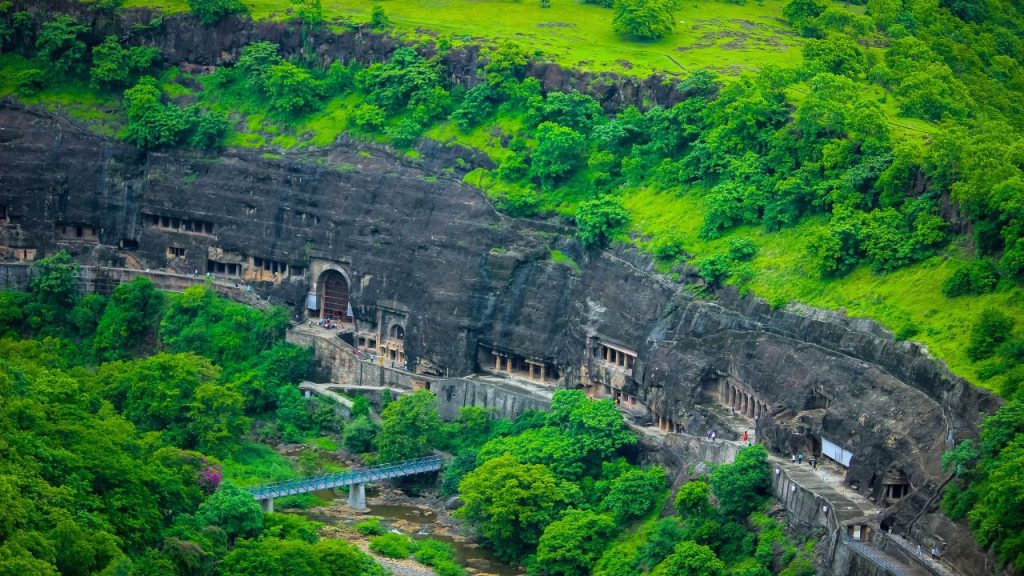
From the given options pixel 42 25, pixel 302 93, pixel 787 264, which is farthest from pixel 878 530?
pixel 42 25

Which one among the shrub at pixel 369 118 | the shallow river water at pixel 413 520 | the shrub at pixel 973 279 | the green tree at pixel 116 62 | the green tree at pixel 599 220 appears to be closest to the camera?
the shrub at pixel 973 279

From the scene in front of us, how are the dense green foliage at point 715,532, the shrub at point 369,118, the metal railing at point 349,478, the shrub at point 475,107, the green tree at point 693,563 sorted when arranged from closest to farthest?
1. the green tree at point 693,563
2. the dense green foliage at point 715,532
3. the metal railing at point 349,478
4. the shrub at point 475,107
5. the shrub at point 369,118

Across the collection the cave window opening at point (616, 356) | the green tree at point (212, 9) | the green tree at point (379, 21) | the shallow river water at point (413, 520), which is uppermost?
the green tree at point (379, 21)

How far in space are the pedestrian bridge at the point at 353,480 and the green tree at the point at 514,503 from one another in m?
5.40

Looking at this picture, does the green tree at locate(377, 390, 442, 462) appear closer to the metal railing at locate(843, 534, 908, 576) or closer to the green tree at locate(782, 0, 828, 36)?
the metal railing at locate(843, 534, 908, 576)

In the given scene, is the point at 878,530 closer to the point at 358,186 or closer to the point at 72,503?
the point at 72,503

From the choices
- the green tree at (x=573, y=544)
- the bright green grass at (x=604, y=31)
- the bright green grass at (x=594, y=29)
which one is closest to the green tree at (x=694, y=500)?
the green tree at (x=573, y=544)

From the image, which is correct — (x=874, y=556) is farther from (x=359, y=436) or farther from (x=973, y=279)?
(x=359, y=436)

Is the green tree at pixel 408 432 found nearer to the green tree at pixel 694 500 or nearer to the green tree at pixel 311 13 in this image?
the green tree at pixel 694 500

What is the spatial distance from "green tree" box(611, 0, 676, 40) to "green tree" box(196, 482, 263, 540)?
113 feet

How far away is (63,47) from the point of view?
3986 inches

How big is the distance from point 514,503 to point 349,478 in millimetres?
8236

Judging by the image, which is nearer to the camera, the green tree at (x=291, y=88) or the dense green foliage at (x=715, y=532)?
the dense green foliage at (x=715, y=532)

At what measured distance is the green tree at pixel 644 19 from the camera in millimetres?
97812
